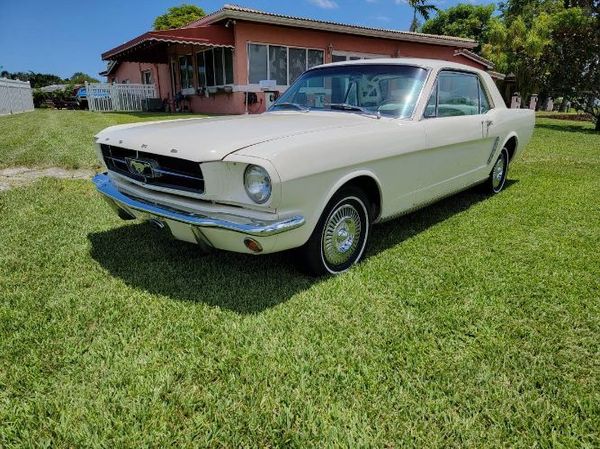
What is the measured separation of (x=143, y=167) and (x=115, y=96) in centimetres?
1924

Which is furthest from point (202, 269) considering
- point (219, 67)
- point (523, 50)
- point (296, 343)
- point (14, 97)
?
point (14, 97)

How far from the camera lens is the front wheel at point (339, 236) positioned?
2945 mm

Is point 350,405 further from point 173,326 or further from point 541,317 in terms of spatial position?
point 541,317

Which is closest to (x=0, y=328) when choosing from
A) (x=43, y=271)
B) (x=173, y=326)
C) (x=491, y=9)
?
(x=43, y=271)

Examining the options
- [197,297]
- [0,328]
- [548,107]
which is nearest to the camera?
[0,328]

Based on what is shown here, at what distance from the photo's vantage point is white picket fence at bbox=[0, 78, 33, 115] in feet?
74.8

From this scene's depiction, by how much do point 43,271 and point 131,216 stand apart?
70cm

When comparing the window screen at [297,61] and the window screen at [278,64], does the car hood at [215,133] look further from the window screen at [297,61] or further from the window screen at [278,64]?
the window screen at [297,61]

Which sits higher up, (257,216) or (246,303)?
(257,216)

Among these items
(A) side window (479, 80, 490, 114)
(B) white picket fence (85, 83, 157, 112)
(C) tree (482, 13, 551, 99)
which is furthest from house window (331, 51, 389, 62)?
(A) side window (479, 80, 490, 114)

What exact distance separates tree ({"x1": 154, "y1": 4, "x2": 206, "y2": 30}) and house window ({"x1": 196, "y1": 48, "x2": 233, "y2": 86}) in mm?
18494

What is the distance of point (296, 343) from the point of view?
236cm

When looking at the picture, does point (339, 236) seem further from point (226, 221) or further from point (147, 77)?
point (147, 77)

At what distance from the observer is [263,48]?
15.3m
